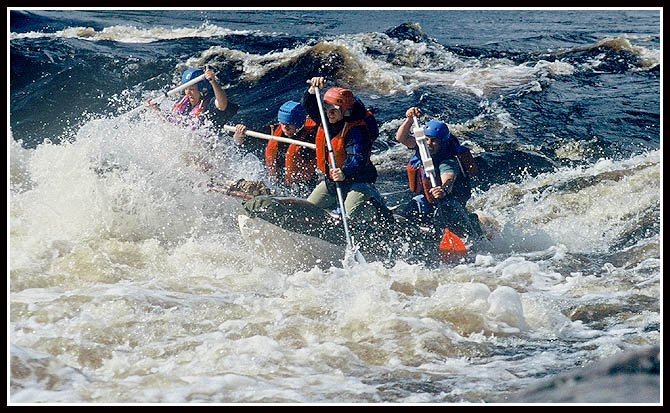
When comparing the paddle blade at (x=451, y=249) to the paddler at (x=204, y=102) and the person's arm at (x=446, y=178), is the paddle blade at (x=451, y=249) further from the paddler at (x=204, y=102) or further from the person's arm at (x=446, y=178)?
the paddler at (x=204, y=102)

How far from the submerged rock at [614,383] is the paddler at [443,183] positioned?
9.10 ft

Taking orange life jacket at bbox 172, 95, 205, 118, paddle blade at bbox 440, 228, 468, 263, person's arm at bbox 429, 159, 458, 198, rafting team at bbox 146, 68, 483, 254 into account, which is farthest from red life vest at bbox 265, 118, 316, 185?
paddle blade at bbox 440, 228, 468, 263

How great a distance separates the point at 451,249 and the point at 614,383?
284cm

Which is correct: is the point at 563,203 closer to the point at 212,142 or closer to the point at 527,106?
the point at 527,106

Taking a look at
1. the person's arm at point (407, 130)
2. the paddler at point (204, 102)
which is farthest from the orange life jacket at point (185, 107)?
the person's arm at point (407, 130)

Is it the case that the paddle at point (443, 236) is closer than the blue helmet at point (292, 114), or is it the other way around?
the paddle at point (443, 236)

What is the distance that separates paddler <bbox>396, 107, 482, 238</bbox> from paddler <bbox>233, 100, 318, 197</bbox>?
87 cm

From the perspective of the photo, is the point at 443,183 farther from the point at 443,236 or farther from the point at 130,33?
the point at 130,33

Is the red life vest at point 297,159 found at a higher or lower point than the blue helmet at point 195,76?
lower

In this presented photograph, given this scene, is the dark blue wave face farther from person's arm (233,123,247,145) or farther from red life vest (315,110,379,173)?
red life vest (315,110,379,173)

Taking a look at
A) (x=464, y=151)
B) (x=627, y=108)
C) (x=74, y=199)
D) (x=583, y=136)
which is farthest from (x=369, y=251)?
(x=627, y=108)

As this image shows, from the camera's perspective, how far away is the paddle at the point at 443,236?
7.08 m

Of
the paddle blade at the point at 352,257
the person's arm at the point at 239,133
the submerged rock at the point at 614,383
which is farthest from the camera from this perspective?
the person's arm at the point at 239,133

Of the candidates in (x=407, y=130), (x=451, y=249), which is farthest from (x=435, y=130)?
(x=451, y=249)
